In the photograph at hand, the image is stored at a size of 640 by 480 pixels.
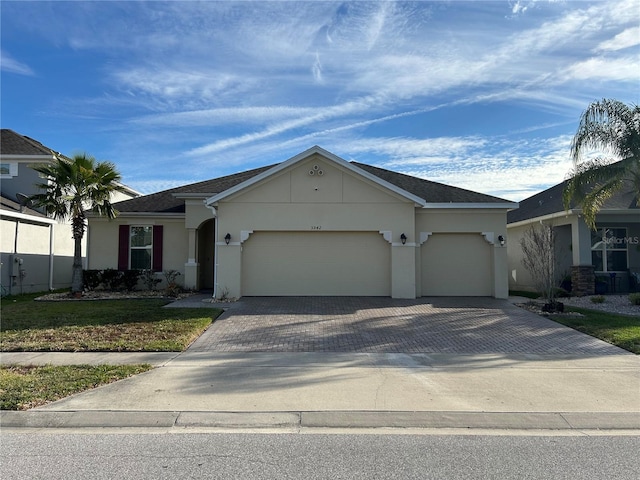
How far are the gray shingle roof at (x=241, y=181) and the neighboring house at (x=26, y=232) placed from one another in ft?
12.3

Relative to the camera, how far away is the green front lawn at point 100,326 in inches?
355

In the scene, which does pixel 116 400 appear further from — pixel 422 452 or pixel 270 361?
pixel 422 452

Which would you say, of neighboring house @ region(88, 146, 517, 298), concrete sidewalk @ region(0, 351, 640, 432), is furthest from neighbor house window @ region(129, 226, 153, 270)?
concrete sidewalk @ region(0, 351, 640, 432)

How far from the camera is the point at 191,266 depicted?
18766mm

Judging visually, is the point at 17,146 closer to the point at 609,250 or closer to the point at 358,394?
the point at 358,394

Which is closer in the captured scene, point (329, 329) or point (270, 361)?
point (270, 361)

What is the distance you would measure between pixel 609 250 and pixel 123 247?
2067 cm

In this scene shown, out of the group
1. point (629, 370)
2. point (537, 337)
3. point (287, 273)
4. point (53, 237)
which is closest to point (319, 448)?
point (629, 370)

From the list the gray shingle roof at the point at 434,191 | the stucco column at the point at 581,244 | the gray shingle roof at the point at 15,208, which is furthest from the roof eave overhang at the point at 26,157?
the stucco column at the point at 581,244

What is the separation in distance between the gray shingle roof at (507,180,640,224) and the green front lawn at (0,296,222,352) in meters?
15.1

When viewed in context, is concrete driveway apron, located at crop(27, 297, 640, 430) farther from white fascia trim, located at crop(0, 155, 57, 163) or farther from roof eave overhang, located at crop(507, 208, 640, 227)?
white fascia trim, located at crop(0, 155, 57, 163)

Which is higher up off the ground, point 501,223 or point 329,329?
point 501,223

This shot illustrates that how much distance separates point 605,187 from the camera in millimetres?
15039

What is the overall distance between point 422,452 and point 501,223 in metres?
13.8
